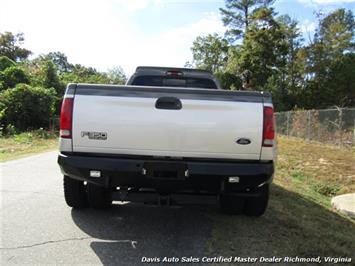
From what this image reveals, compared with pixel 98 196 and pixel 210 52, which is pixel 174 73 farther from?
pixel 210 52

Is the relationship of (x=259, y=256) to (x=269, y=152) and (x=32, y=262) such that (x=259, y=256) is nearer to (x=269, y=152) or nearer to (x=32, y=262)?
(x=269, y=152)

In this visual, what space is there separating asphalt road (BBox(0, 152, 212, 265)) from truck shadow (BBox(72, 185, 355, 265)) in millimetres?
11

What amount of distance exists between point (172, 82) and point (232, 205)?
271cm

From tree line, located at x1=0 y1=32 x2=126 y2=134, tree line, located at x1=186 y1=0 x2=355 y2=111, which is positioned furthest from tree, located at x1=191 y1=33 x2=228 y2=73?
tree line, located at x1=0 y1=32 x2=126 y2=134

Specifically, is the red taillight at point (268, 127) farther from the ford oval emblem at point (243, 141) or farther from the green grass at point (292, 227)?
the green grass at point (292, 227)

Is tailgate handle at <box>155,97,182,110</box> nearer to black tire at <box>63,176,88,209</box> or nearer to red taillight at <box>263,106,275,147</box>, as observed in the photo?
red taillight at <box>263,106,275,147</box>

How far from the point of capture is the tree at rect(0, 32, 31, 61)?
2702 inches

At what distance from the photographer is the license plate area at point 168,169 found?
4.82m

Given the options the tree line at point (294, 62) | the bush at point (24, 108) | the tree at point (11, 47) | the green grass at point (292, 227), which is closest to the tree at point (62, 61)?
the tree at point (11, 47)

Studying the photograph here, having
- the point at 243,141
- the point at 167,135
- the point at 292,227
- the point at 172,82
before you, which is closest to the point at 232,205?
the point at 292,227

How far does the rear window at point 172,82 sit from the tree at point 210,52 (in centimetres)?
5709

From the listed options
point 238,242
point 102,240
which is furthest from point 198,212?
point 102,240

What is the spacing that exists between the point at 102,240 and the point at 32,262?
92 cm

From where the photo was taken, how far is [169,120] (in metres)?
4.80
